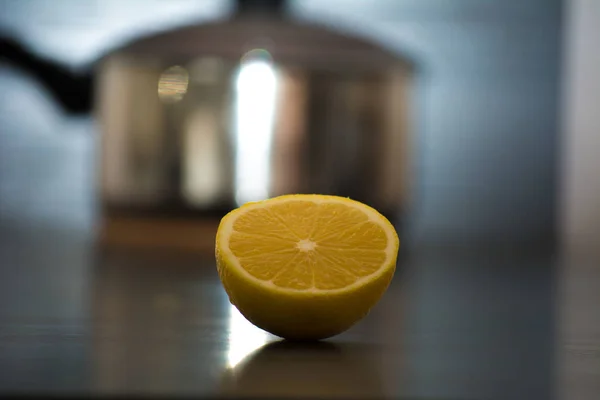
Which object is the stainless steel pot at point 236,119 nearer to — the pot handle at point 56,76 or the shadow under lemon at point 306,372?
the pot handle at point 56,76

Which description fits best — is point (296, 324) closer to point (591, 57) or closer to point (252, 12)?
point (252, 12)

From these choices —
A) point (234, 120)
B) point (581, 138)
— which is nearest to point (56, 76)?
point (234, 120)

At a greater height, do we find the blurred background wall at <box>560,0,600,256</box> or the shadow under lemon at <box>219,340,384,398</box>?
the blurred background wall at <box>560,0,600,256</box>

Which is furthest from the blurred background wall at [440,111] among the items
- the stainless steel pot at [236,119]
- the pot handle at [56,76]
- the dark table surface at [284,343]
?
the dark table surface at [284,343]

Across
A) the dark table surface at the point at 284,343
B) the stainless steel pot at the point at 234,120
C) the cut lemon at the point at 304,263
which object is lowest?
the dark table surface at the point at 284,343

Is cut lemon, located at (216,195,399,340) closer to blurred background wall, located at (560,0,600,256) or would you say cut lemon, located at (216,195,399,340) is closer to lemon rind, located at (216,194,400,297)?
lemon rind, located at (216,194,400,297)

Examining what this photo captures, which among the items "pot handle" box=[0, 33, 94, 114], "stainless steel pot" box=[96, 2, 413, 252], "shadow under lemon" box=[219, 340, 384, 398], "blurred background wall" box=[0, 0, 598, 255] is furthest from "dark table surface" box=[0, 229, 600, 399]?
"blurred background wall" box=[0, 0, 598, 255]

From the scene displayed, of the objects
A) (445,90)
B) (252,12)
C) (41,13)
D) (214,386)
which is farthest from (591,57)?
(214,386)

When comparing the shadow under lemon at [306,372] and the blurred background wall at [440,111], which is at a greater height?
the blurred background wall at [440,111]
